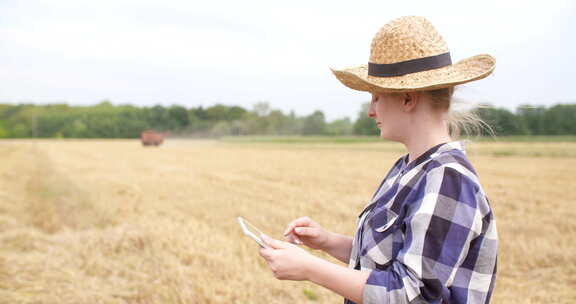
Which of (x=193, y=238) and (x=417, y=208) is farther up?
(x=417, y=208)

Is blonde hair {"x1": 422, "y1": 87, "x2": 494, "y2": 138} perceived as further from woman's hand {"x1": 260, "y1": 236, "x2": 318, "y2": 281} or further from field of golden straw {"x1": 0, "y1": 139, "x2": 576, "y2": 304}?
woman's hand {"x1": 260, "y1": 236, "x2": 318, "y2": 281}

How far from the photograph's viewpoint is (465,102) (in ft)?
5.20

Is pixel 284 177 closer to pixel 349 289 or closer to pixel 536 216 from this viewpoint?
pixel 536 216

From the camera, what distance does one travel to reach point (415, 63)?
152 centimetres

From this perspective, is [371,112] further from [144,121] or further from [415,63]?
[144,121]

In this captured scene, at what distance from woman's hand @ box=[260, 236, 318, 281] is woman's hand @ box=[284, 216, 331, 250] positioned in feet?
1.35

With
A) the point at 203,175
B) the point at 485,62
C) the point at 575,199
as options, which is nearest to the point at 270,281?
the point at 485,62

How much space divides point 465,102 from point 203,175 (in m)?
12.8

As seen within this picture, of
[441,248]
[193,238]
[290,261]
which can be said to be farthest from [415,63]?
[193,238]

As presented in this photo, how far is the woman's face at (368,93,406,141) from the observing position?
1.55m

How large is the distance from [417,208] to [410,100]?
1.17 feet

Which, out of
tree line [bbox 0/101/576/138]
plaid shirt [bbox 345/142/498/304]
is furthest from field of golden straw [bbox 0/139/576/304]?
tree line [bbox 0/101/576/138]

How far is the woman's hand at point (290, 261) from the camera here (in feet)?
4.74

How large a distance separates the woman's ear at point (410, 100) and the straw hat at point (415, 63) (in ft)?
0.15
